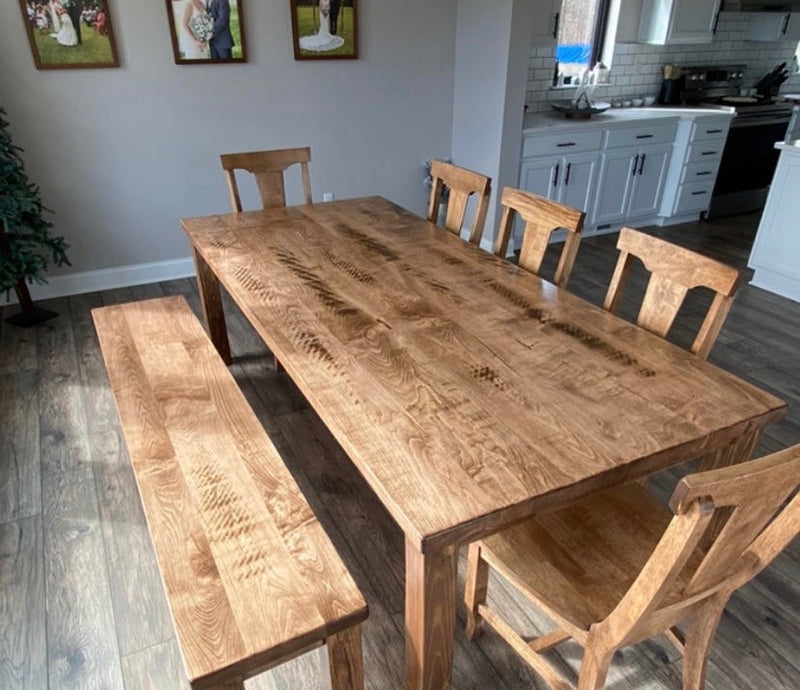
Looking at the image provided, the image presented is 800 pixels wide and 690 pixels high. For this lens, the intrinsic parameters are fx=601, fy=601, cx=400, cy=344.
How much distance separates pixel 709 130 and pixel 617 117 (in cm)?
82

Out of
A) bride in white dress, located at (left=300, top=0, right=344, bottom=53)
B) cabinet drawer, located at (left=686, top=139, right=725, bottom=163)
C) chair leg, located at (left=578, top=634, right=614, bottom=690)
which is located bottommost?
chair leg, located at (left=578, top=634, right=614, bottom=690)

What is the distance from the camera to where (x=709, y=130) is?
4734mm

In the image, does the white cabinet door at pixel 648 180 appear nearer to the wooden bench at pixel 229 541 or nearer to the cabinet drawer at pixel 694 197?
the cabinet drawer at pixel 694 197

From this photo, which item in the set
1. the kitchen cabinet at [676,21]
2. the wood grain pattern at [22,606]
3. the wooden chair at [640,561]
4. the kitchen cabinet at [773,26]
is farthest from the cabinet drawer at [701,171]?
the wood grain pattern at [22,606]

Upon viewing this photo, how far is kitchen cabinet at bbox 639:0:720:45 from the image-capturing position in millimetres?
4625

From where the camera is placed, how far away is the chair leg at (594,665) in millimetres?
1155

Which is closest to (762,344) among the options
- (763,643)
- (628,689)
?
(763,643)

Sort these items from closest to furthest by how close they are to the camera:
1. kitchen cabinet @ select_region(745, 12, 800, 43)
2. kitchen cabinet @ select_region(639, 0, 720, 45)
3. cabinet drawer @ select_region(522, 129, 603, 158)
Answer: cabinet drawer @ select_region(522, 129, 603, 158), kitchen cabinet @ select_region(639, 0, 720, 45), kitchen cabinet @ select_region(745, 12, 800, 43)

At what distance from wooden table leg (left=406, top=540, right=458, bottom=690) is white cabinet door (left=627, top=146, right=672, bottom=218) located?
14.1ft

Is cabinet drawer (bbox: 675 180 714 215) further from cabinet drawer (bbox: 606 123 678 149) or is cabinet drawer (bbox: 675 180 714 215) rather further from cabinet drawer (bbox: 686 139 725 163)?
cabinet drawer (bbox: 606 123 678 149)

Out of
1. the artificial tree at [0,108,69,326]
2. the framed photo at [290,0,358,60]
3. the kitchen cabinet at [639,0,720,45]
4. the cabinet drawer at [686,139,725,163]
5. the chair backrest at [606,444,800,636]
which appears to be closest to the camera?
the chair backrest at [606,444,800,636]

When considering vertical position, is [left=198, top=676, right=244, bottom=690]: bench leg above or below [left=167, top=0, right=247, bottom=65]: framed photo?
below

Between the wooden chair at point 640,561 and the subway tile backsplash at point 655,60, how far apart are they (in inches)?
159

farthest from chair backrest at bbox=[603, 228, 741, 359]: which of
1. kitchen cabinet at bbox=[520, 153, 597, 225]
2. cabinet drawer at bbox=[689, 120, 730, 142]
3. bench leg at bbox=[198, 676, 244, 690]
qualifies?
cabinet drawer at bbox=[689, 120, 730, 142]
